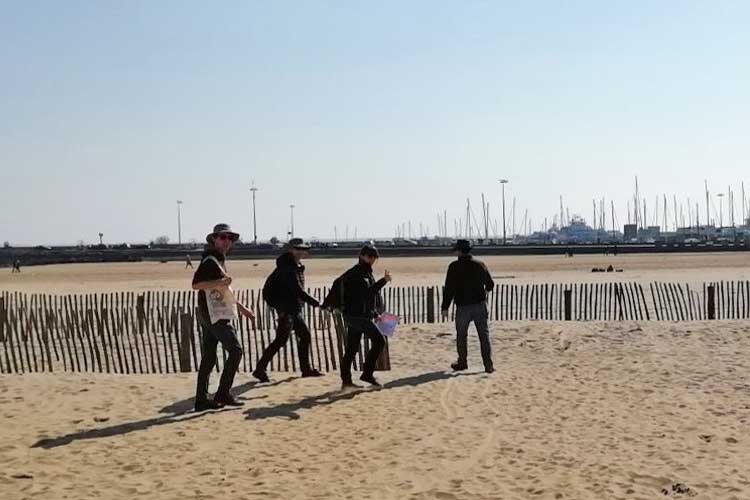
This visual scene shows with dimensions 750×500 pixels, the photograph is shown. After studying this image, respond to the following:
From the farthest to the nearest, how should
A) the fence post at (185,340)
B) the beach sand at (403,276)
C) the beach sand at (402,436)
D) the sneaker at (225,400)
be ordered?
the beach sand at (403,276), the fence post at (185,340), the sneaker at (225,400), the beach sand at (402,436)

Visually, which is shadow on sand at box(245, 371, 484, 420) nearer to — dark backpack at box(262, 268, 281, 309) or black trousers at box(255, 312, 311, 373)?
black trousers at box(255, 312, 311, 373)

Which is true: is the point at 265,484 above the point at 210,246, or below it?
below

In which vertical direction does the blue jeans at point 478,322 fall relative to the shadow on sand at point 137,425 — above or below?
above

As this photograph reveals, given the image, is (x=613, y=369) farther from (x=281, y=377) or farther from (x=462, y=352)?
(x=281, y=377)

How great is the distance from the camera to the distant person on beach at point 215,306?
8164 millimetres

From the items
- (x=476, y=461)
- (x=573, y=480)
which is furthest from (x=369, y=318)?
(x=573, y=480)

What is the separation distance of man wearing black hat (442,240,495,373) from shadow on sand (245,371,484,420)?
0.48 metres

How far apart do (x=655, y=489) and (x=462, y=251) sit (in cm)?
552

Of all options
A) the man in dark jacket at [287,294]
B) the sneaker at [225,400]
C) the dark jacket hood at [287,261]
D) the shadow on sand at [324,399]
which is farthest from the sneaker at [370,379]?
the sneaker at [225,400]

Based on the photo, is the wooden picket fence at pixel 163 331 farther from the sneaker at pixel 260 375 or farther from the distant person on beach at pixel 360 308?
the distant person on beach at pixel 360 308

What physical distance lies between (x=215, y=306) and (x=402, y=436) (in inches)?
84.1

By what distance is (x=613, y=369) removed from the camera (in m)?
11.2

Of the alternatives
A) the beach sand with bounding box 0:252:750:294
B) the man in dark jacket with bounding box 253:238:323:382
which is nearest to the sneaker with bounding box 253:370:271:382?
the man in dark jacket with bounding box 253:238:323:382

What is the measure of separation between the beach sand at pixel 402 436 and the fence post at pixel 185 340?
25.2 inches
